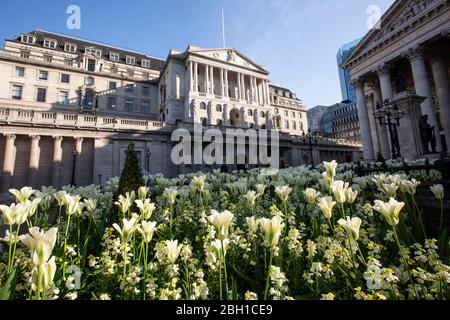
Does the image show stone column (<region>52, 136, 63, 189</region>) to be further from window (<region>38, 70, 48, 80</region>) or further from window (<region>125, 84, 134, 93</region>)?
window (<region>125, 84, 134, 93</region>)

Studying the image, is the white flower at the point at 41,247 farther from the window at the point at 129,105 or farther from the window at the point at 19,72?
the window at the point at 19,72

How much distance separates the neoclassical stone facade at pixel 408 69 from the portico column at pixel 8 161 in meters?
35.8

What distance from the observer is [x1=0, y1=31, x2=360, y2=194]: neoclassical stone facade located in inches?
930

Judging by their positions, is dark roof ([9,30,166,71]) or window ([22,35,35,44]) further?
dark roof ([9,30,166,71])

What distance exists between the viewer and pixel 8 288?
1873 mm

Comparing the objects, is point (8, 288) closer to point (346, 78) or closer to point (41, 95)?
point (41, 95)

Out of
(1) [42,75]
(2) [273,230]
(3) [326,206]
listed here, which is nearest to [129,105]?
(1) [42,75]

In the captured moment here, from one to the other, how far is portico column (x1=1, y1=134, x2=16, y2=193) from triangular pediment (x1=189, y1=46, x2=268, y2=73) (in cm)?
3247

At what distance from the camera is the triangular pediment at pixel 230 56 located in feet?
148

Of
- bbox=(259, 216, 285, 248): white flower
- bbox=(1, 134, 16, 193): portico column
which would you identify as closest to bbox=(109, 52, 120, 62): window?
bbox=(1, 134, 16, 193): portico column

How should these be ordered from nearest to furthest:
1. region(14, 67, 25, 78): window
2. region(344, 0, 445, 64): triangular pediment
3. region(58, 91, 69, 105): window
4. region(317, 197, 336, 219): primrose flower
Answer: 1. region(317, 197, 336, 219): primrose flower
2. region(344, 0, 445, 64): triangular pediment
3. region(14, 67, 25, 78): window
4. region(58, 91, 69, 105): window

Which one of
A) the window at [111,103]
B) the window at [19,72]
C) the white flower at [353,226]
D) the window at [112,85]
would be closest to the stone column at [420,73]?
the white flower at [353,226]

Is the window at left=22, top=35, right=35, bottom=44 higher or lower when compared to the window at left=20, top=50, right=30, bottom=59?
higher

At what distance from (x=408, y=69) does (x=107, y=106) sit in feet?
167
